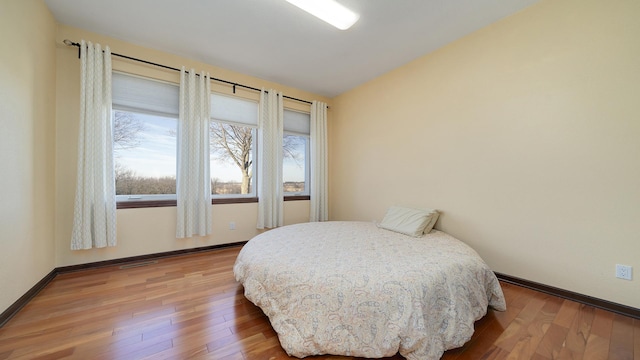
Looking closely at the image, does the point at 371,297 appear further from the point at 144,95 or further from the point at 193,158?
A: the point at 144,95

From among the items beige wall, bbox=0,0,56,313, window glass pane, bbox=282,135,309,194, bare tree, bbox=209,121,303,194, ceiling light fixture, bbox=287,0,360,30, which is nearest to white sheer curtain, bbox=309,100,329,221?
window glass pane, bbox=282,135,309,194

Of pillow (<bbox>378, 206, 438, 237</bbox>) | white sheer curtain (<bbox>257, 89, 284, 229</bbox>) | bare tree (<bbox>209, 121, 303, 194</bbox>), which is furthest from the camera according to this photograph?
white sheer curtain (<bbox>257, 89, 284, 229</bbox>)

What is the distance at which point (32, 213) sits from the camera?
194cm

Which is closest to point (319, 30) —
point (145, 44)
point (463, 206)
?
point (145, 44)

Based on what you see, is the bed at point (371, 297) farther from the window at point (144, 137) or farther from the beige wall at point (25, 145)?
the window at point (144, 137)

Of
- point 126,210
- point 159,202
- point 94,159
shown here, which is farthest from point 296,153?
point 94,159

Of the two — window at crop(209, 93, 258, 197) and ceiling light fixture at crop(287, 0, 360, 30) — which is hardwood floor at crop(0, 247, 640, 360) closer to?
window at crop(209, 93, 258, 197)

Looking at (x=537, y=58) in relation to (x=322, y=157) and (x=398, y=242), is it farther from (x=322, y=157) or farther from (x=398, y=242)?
(x=322, y=157)

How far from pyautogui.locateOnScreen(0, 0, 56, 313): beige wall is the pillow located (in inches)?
126

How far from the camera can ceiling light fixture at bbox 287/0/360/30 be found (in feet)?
6.59

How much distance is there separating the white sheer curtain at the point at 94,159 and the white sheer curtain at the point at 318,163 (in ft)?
8.59

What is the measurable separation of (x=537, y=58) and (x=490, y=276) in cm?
196

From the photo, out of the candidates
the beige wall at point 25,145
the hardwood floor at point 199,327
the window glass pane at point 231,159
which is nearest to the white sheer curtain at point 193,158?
the window glass pane at point 231,159

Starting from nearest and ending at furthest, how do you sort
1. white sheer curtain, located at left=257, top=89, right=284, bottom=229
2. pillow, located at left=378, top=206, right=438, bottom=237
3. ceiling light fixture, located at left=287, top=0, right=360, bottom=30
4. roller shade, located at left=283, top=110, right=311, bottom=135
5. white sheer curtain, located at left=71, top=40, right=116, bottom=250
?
ceiling light fixture, located at left=287, top=0, right=360, bottom=30 → white sheer curtain, located at left=71, top=40, right=116, bottom=250 → pillow, located at left=378, top=206, right=438, bottom=237 → white sheer curtain, located at left=257, top=89, right=284, bottom=229 → roller shade, located at left=283, top=110, right=311, bottom=135
